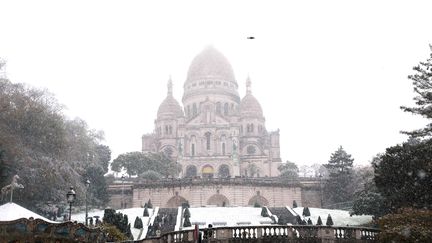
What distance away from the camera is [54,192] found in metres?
40.6

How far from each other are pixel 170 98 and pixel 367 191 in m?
47.5

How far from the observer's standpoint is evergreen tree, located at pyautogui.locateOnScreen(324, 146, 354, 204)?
53281 mm

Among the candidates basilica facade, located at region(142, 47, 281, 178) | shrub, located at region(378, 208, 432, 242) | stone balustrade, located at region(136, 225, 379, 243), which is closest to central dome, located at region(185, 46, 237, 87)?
basilica facade, located at region(142, 47, 281, 178)

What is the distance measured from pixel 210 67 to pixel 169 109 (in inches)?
393

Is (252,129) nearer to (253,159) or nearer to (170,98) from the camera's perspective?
(253,159)

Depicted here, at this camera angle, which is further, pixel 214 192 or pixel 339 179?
pixel 214 192

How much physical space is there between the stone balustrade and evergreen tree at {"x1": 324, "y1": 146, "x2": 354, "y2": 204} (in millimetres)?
33654

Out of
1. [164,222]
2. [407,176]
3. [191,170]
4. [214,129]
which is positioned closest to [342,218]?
[407,176]

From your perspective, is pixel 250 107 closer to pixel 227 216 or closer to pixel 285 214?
pixel 285 214

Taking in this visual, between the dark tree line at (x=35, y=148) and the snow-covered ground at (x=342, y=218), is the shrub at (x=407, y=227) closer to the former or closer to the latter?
the snow-covered ground at (x=342, y=218)

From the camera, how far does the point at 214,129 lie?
255 feet

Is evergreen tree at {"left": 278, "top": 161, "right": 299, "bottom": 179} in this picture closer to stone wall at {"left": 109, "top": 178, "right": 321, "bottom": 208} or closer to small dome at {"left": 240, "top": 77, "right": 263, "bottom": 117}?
small dome at {"left": 240, "top": 77, "right": 263, "bottom": 117}

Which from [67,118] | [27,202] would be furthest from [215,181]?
[27,202]

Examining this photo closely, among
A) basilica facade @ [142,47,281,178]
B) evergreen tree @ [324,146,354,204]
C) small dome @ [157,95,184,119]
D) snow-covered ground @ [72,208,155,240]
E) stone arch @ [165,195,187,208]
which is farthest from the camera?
small dome @ [157,95,184,119]
